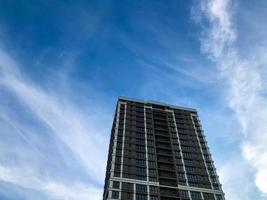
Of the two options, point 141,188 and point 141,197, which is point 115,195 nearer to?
point 141,197

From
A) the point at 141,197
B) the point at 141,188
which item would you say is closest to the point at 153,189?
the point at 141,188

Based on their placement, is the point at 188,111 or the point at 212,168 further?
the point at 188,111

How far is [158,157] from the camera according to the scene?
88.1m

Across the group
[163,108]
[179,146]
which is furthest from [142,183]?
[163,108]

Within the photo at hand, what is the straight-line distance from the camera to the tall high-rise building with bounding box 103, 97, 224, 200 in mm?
75688

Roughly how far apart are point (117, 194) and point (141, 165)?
539 inches

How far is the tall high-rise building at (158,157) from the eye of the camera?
75.7 m

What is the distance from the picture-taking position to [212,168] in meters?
86.2

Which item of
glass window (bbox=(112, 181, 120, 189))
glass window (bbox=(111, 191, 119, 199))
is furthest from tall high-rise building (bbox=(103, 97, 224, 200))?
glass window (bbox=(111, 191, 119, 199))

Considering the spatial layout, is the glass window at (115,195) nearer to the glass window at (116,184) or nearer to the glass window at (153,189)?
the glass window at (116,184)

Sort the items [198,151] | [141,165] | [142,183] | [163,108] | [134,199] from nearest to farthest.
Answer: [134,199] → [142,183] → [141,165] → [198,151] → [163,108]

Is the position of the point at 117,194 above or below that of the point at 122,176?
below

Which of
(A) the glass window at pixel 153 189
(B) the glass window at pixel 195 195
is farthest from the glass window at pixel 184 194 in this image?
(A) the glass window at pixel 153 189

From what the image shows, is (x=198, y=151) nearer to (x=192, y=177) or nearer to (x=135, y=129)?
(x=192, y=177)
